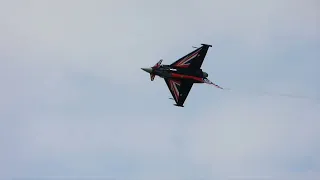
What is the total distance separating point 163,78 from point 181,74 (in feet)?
11.4

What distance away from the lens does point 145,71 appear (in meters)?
190

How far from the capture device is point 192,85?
634 ft

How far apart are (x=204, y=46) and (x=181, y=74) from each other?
691cm

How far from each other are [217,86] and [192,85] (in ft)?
17.2

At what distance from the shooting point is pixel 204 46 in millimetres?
192375

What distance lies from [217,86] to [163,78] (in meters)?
10.3

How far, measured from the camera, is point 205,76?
630ft

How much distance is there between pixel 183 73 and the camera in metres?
192

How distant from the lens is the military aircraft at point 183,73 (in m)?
191

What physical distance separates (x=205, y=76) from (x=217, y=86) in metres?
3.16

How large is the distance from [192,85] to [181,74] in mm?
3324

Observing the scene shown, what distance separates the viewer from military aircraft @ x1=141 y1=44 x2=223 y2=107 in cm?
19125

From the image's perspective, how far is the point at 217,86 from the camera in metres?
191

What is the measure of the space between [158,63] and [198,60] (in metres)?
7.73
